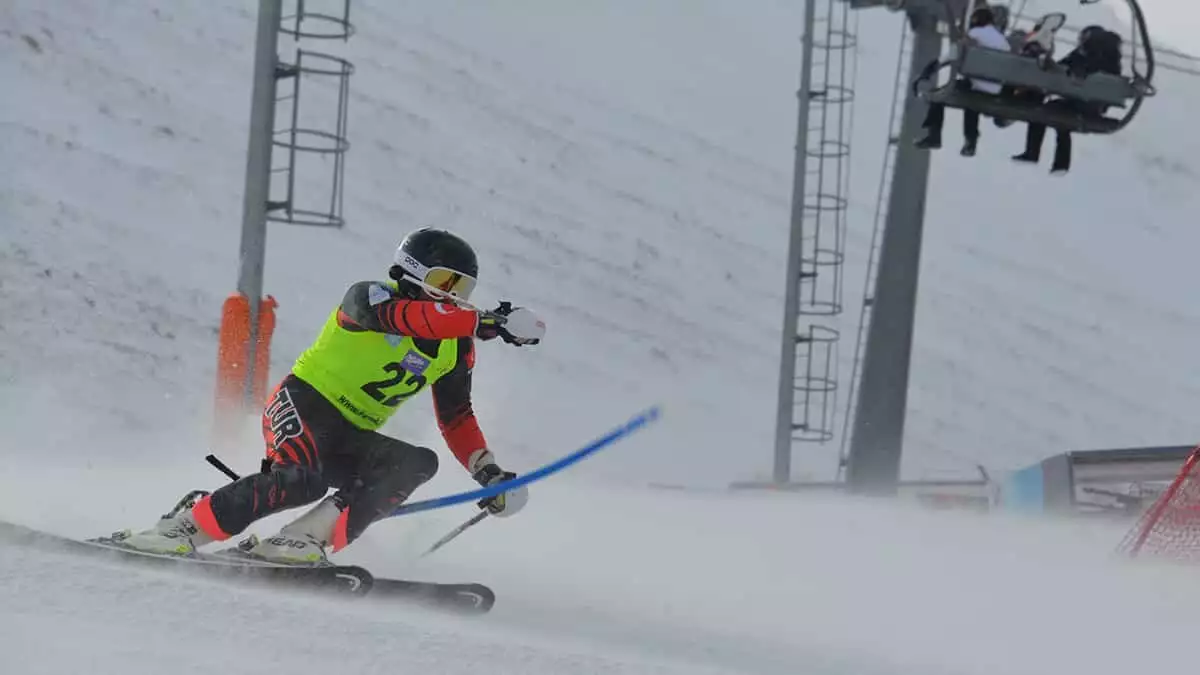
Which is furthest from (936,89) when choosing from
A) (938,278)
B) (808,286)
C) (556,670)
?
(808,286)

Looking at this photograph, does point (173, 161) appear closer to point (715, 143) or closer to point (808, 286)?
point (715, 143)

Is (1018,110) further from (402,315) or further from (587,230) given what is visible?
(587,230)

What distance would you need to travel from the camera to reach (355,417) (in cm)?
624

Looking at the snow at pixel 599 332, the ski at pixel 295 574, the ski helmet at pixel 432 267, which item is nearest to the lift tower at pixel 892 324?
the snow at pixel 599 332

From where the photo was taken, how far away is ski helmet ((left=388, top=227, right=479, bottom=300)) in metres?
6.08

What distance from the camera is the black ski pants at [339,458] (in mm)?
6117

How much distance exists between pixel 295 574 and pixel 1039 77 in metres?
7.79

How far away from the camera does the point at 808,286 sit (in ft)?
132

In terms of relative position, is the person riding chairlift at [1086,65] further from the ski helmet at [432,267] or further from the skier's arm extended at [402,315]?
the skier's arm extended at [402,315]

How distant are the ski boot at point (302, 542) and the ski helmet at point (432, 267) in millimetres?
894

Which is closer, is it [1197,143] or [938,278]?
[938,278]

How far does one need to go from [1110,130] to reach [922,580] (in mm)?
5424

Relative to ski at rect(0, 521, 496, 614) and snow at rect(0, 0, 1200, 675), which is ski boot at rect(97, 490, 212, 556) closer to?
ski at rect(0, 521, 496, 614)

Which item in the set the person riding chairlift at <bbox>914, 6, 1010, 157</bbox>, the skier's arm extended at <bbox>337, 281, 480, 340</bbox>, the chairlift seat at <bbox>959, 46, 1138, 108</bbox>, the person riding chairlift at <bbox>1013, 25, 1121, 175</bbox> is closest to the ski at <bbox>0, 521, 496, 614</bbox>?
the skier's arm extended at <bbox>337, 281, 480, 340</bbox>
